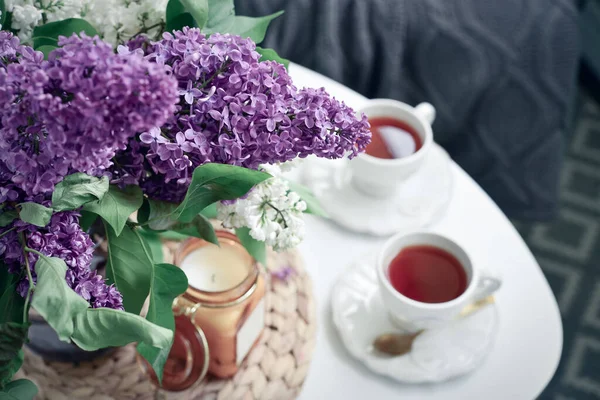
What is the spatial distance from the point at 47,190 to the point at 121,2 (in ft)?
0.54

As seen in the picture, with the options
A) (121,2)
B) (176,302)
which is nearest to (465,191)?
(176,302)

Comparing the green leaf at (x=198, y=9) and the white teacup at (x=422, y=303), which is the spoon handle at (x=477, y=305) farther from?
the green leaf at (x=198, y=9)

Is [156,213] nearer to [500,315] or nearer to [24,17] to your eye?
[24,17]

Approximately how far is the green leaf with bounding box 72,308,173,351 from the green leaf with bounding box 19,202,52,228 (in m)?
0.06

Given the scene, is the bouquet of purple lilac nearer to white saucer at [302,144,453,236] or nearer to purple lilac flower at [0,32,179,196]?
purple lilac flower at [0,32,179,196]

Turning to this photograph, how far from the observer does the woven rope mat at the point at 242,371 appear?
0.67m

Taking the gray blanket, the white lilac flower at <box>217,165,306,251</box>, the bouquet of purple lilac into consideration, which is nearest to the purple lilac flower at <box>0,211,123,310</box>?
the bouquet of purple lilac

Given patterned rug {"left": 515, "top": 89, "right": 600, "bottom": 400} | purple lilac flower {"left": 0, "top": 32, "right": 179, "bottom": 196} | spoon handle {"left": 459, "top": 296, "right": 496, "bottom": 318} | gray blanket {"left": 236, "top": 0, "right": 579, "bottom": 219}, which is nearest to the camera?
purple lilac flower {"left": 0, "top": 32, "right": 179, "bottom": 196}

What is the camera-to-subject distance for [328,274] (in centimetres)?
83

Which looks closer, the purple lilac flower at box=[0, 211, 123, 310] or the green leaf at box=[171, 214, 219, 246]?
the purple lilac flower at box=[0, 211, 123, 310]

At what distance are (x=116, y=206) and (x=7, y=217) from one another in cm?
6

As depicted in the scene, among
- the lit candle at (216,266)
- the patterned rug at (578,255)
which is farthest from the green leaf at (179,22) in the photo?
the patterned rug at (578,255)

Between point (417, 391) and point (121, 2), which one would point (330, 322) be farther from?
point (121, 2)

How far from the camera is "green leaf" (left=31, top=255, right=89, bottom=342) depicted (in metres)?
0.37
